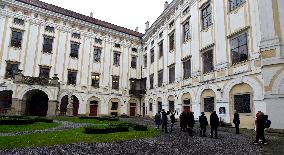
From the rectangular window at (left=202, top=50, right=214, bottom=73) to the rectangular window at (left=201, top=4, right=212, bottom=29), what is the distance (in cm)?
280

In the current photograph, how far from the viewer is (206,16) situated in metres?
20.9

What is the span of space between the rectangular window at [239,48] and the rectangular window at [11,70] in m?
25.8

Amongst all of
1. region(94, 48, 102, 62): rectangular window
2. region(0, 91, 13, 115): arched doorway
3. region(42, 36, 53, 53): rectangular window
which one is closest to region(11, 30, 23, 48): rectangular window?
region(42, 36, 53, 53): rectangular window

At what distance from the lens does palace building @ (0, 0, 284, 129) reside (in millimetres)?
14570

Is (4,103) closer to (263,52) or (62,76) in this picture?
(62,76)

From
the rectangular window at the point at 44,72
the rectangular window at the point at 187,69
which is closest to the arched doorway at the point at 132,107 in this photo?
the rectangular window at the point at 44,72

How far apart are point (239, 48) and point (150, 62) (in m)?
18.4

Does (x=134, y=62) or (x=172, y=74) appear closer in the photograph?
(x=172, y=74)

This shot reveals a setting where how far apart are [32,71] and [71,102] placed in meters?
6.70

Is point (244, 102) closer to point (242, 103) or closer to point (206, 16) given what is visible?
point (242, 103)

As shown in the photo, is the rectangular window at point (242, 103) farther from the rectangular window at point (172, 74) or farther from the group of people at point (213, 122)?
the rectangular window at point (172, 74)

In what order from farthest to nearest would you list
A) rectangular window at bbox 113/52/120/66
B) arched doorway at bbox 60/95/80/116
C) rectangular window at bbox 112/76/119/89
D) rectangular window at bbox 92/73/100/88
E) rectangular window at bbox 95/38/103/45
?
rectangular window at bbox 113/52/120/66 < rectangular window at bbox 112/76/119/89 < rectangular window at bbox 95/38/103/45 < rectangular window at bbox 92/73/100/88 < arched doorway at bbox 60/95/80/116

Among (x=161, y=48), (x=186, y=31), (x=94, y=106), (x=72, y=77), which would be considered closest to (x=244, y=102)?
(x=186, y=31)

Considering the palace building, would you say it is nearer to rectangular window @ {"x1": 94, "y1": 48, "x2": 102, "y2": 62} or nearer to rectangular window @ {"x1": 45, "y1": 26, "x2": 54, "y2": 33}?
rectangular window @ {"x1": 94, "y1": 48, "x2": 102, "y2": 62}
